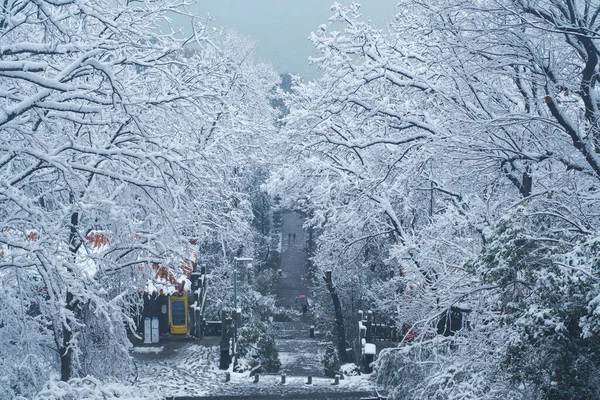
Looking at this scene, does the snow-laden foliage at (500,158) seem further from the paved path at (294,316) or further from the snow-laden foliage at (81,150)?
the paved path at (294,316)

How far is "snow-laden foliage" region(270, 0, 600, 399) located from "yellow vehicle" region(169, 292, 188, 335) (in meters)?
8.84

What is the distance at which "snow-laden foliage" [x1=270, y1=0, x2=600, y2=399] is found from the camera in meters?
4.84

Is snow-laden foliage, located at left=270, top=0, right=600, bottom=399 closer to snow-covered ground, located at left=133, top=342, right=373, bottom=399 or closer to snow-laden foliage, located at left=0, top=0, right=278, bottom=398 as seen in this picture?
snow-laden foliage, located at left=0, top=0, right=278, bottom=398

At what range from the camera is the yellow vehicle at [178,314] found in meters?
16.5

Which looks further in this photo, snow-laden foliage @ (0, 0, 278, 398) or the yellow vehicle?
the yellow vehicle

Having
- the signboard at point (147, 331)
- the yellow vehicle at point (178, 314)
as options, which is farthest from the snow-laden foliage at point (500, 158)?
the yellow vehicle at point (178, 314)

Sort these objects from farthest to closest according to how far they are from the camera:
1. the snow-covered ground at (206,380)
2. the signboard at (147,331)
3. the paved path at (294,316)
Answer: the paved path at (294,316), the signboard at (147,331), the snow-covered ground at (206,380)

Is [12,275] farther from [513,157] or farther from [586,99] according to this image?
[586,99]

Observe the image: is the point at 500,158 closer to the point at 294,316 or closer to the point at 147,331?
the point at 147,331

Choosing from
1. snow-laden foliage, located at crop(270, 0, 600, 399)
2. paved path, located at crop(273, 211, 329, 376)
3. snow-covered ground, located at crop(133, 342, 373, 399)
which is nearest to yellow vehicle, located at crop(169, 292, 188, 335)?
snow-covered ground, located at crop(133, 342, 373, 399)

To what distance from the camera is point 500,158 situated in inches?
251

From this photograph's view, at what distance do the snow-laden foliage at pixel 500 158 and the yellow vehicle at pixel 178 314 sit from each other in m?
8.84

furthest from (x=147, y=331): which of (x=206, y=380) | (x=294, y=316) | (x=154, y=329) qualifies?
(x=294, y=316)

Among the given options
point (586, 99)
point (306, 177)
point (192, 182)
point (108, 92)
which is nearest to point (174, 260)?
point (192, 182)
